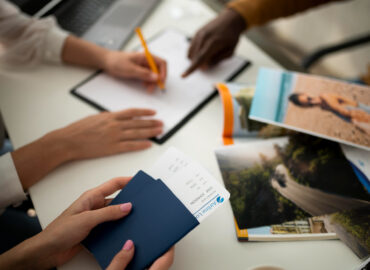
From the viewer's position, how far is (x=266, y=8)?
94 cm

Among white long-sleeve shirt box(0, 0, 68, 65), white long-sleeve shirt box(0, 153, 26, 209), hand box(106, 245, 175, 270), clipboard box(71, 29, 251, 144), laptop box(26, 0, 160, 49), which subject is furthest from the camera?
laptop box(26, 0, 160, 49)

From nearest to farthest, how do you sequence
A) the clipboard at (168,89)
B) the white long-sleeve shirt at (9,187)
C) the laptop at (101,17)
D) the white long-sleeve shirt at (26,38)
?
the white long-sleeve shirt at (9,187), the clipboard at (168,89), the white long-sleeve shirt at (26,38), the laptop at (101,17)

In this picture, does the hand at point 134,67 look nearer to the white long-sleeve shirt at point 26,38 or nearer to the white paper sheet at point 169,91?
the white paper sheet at point 169,91

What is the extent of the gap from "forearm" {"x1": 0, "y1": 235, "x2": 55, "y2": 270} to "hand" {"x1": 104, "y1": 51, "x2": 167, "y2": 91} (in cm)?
50

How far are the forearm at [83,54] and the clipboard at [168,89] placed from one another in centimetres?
4

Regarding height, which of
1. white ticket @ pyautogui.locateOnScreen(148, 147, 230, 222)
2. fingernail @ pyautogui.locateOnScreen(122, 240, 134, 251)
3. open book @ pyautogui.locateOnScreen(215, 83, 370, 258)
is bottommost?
open book @ pyautogui.locateOnScreen(215, 83, 370, 258)

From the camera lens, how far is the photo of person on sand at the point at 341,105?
65 centimetres

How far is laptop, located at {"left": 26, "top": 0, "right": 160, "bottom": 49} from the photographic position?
3.29 ft

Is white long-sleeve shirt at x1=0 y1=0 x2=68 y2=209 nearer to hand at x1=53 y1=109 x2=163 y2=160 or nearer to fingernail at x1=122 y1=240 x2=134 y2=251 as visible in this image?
hand at x1=53 y1=109 x2=163 y2=160

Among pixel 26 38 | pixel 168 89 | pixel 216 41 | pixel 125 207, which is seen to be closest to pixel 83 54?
pixel 26 38

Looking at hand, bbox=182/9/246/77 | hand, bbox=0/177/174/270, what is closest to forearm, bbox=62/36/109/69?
hand, bbox=182/9/246/77

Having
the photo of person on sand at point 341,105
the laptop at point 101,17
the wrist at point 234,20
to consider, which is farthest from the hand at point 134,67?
the photo of person on sand at point 341,105

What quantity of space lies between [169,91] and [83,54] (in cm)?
32

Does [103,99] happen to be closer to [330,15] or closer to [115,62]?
[115,62]
